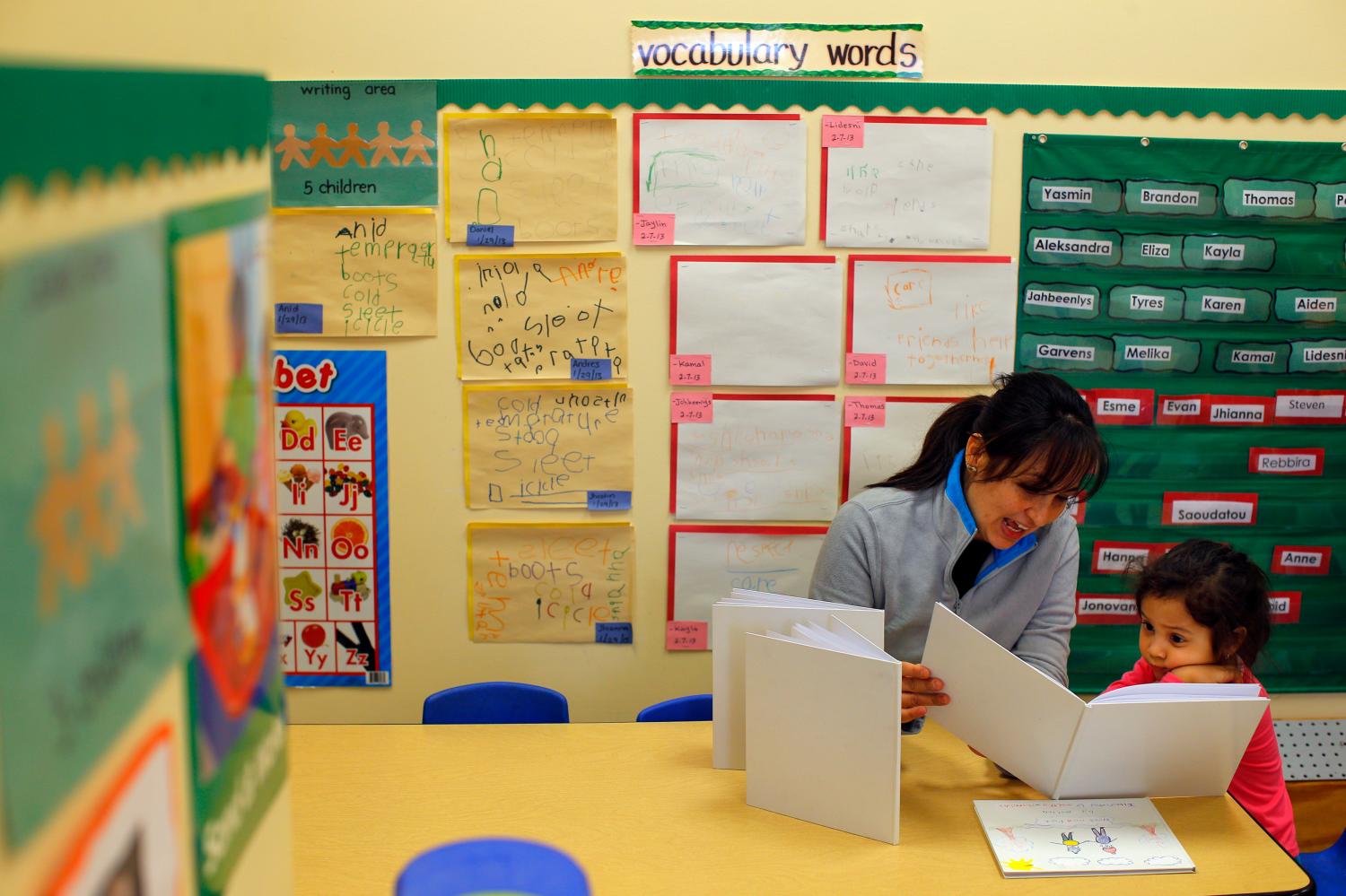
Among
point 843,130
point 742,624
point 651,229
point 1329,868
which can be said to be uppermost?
point 843,130

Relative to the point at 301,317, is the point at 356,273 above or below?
above

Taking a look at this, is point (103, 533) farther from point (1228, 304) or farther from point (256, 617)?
point (1228, 304)

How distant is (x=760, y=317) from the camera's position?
2.97 meters

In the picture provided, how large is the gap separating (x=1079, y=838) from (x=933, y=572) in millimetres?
642

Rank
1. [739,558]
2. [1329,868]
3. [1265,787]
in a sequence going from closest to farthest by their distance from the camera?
[1265,787], [1329,868], [739,558]

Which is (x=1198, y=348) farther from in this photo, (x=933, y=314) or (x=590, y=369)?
(x=590, y=369)

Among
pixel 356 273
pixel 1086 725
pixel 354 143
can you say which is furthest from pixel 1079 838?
pixel 354 143

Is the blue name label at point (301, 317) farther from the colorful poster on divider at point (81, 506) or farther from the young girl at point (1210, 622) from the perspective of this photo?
the colorful poster on divider at point (81, 506)

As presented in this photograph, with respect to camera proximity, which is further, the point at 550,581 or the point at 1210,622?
the point at 550,581

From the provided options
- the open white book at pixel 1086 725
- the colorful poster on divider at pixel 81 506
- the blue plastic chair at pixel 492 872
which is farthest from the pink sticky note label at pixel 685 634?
the colorful poster on divider at pixel 81 506

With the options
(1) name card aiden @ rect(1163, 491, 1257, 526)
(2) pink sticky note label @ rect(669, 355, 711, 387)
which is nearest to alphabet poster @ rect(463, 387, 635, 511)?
(2) pink sticky note label @ rect(669, 355, 711, 387)

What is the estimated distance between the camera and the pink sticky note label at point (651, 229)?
291 cm

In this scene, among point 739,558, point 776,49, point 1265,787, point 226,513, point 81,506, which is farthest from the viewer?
point 739,558

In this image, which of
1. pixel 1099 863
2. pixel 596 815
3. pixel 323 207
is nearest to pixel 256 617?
pixel 596 815
